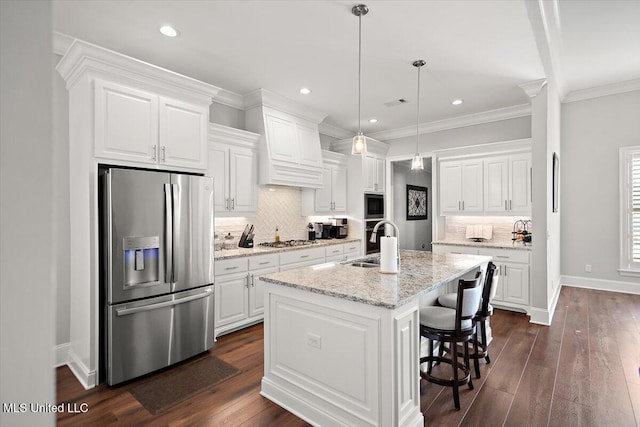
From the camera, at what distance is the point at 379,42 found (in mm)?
3027

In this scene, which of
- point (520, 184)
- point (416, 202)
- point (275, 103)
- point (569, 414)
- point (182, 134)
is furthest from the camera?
point (416, 202)

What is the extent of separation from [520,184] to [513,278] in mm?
1339

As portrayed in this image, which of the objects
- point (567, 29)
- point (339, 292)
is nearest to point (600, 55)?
point (567, 29)

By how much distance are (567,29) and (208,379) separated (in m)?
4.84

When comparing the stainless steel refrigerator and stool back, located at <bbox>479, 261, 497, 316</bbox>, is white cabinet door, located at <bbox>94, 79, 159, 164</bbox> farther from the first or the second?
stool back, located at <bbox>479, 261, 497, 316</bbox>

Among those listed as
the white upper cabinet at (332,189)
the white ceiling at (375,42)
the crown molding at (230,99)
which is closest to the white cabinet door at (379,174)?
the white upper cabinet at (332,189)

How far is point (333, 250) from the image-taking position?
5.04m

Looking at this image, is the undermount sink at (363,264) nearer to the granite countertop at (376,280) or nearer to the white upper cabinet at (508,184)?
the granite countertop at (376,280)

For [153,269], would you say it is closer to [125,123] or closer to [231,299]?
[231,299]

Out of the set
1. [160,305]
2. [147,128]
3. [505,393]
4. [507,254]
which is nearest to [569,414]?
[505,393]

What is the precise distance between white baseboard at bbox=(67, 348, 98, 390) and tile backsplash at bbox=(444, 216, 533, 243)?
200 inches

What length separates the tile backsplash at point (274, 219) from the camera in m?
4.33

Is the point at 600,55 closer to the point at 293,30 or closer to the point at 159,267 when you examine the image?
the point at 293,30

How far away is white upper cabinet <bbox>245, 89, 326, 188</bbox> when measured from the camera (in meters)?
4.28
